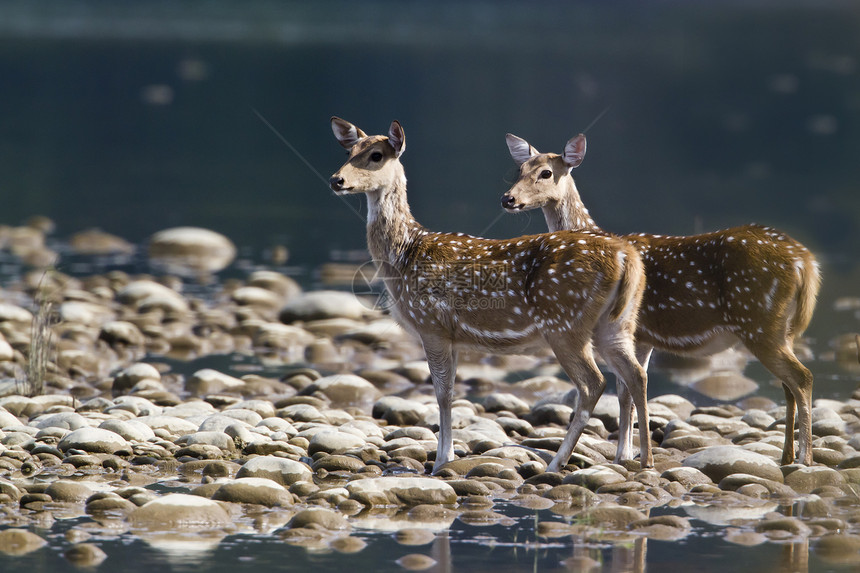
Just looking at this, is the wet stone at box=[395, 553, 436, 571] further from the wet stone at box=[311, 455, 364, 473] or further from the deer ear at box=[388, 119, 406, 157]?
the deer ear at box=[388, 119, 406, 157]

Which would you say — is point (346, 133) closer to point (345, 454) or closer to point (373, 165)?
point (373, 165)

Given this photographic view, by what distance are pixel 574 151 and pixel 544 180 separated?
0.32 meters

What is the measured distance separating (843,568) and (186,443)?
14.9 ft

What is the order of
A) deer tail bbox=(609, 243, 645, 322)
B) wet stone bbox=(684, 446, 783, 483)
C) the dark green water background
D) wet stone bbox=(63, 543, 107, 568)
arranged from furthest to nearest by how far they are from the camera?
the dark green water background < deer tail bbox=(609, 243, 645, 322) < wet stone bbox=(684, 446, 783, 483) < wet stone bbox=(63, 543, 107, 568)

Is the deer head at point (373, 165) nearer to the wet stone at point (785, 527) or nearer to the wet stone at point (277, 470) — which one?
the wet stone at point (277, 470)

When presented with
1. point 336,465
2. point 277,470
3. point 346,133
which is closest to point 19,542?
point 277,470

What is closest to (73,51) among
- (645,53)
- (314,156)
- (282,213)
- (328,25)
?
(328,25)

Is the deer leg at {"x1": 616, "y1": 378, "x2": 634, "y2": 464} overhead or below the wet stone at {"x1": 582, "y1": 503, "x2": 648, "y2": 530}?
overhead

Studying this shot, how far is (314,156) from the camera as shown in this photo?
3434 centimetres

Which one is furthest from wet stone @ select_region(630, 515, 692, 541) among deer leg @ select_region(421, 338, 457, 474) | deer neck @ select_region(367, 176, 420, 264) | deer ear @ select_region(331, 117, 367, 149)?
deer ear @ select_region(331, 117, 367, 149)

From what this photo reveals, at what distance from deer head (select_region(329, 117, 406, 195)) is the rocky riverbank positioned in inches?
68.4

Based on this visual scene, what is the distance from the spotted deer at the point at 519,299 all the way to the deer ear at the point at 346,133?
0.98 feet

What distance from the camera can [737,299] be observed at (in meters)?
9.20

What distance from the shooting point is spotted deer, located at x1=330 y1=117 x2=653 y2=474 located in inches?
349
